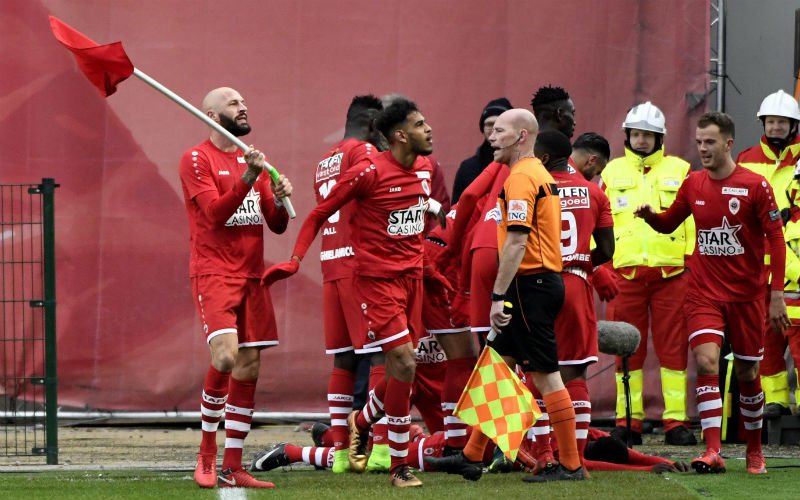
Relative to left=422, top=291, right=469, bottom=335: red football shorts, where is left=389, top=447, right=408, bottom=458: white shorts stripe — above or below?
below

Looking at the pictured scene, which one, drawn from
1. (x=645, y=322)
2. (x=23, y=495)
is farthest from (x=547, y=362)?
(x=645, y=322)

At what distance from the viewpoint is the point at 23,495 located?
27.4 ft

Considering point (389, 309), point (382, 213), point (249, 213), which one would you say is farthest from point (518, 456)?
point (249, 213)

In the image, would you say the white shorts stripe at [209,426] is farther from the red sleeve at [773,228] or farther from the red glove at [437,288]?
the red sleeve at [773,228]

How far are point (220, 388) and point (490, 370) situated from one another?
154 centimetres

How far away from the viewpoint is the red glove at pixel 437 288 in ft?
32.8

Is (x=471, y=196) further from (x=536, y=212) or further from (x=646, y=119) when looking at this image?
(x=646, y=119)

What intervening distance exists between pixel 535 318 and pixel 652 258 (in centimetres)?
375

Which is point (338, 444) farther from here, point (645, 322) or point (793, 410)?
point (793, 410)

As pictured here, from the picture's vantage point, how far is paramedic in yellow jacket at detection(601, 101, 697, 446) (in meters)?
11.9

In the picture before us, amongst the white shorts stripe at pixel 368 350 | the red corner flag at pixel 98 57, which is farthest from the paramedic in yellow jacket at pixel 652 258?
the red corner flag at pixel 98 57

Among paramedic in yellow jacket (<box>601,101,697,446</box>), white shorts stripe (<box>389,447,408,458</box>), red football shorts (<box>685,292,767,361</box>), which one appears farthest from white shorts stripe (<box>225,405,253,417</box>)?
paramedic in yellow jacket (<box>601,101,697,446</box>)

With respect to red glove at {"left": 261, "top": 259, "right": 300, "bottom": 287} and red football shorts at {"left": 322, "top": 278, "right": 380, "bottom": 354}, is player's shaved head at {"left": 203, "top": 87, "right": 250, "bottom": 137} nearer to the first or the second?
red glove at {"left": 261, "top": 259, "right": 300, "bottom": 287}

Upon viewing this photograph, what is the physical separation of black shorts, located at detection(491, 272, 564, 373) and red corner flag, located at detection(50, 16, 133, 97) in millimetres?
2519
